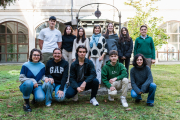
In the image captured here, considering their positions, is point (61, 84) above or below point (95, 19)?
below

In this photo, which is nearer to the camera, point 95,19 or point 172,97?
point 172,97

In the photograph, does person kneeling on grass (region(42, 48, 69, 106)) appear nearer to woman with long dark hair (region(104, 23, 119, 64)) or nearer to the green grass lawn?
the green grass lawn

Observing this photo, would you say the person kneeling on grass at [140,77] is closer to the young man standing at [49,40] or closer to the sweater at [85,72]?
the sweater at [85,72]

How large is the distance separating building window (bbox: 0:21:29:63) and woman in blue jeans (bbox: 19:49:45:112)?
1226cm

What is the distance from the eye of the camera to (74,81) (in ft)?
11.6

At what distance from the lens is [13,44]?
1506 centimetres

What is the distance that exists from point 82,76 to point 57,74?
50cm

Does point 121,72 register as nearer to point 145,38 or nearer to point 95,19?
point 145,38

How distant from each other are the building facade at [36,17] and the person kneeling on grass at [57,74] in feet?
35.6

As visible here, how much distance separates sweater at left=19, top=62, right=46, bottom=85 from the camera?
10.8 feet

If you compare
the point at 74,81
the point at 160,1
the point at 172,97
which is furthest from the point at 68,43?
the point at 160,1

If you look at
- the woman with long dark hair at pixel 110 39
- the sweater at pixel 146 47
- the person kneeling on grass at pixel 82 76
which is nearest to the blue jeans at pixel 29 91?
the person kneeling on grass at pixel 82 76

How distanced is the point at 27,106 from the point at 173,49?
1486 centimetres

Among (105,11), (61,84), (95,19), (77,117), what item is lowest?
(77,117)
